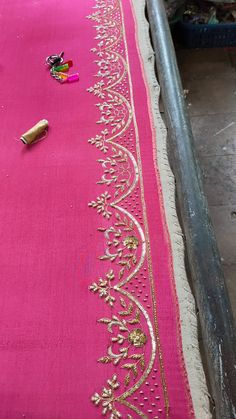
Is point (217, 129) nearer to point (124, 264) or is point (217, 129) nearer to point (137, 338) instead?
point (124, 264)

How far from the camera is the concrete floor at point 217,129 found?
2020 mm

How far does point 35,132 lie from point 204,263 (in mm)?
747

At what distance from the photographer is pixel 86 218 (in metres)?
1.20

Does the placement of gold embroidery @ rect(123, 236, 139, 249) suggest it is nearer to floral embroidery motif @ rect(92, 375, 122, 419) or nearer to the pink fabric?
the pink fabric

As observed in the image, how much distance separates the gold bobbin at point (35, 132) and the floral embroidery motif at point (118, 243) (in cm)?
17

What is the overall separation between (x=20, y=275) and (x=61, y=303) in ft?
0.47

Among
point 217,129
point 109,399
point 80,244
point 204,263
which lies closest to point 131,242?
point 80,244

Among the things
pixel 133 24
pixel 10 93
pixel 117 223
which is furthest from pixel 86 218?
pixel 133 24

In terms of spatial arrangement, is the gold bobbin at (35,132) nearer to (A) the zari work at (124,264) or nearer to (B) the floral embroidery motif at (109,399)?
(A) the zari work at (124,264)

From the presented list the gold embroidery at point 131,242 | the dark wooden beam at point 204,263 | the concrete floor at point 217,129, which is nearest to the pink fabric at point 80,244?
the gold embroidery at point 131,242

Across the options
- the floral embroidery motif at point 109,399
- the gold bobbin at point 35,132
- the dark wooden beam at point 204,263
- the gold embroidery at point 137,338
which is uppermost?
the gold bobbin at point 35,132

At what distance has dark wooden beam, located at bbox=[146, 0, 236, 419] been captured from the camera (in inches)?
32.0

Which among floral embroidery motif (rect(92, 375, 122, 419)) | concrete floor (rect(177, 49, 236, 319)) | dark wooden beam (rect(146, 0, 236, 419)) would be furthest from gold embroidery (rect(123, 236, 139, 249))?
concrete floor (rect(177, 49, 236, 319))

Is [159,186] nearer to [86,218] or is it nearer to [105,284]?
[86,218]
